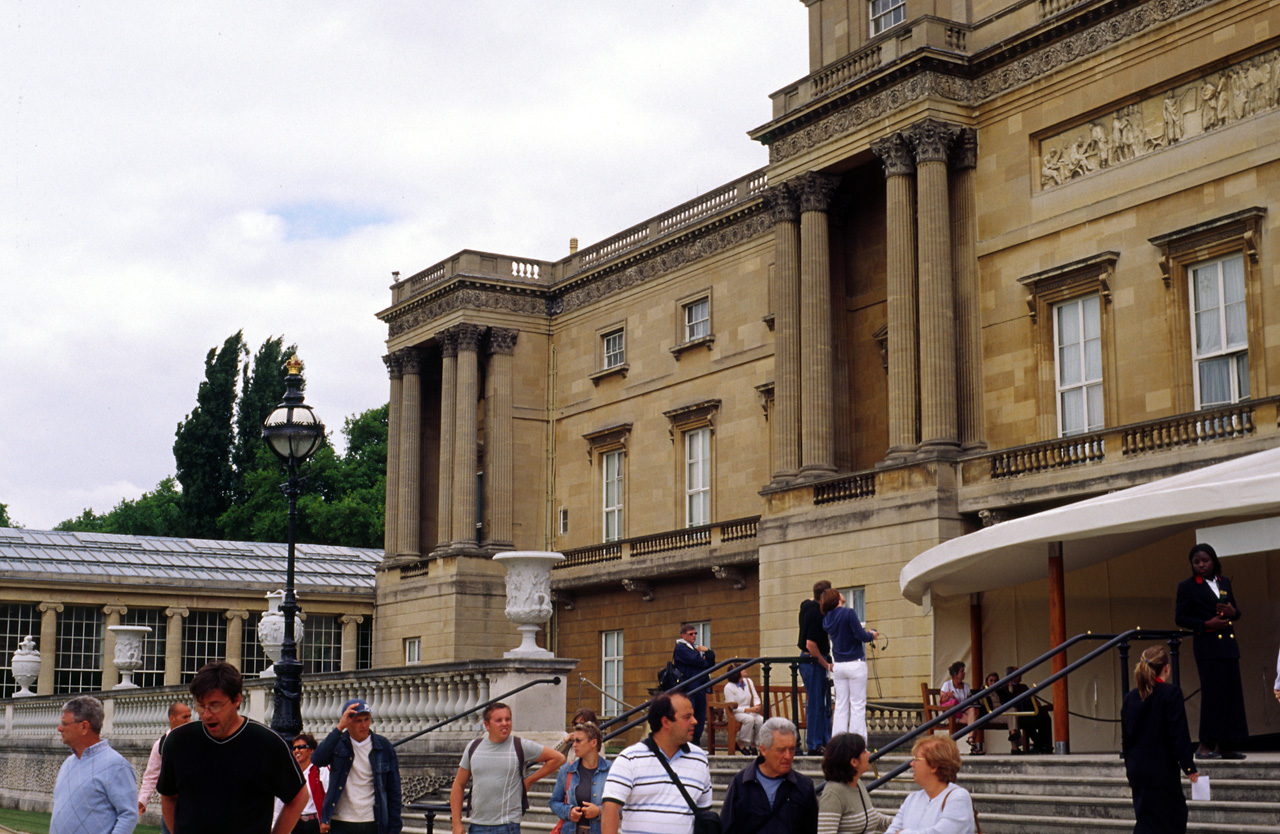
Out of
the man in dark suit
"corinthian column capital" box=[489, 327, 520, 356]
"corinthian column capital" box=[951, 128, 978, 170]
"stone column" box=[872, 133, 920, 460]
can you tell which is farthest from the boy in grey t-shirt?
"corinthian column capital" box=[489, 327, 520, 356]

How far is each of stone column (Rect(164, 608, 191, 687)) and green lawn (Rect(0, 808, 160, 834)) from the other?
36.8 ft

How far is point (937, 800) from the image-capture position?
829cm

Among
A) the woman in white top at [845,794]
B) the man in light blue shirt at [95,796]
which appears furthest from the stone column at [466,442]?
the woman in white top at [845,794]

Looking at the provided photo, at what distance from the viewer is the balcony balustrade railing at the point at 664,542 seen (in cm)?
3597

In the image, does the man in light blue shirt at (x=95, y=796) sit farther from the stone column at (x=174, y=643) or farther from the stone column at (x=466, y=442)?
the stone column at (x=174, y=643)

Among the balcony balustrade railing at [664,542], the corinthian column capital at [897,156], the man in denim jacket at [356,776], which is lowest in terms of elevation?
the man in denim jacket at [356,776]

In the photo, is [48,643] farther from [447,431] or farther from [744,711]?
[744,711]

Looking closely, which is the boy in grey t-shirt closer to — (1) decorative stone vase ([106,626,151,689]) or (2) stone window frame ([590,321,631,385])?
(1) decorative stone vase ([106,626,151,689])

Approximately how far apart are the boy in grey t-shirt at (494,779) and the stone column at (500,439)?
32.7 metres

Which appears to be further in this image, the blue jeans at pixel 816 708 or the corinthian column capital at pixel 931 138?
the corinthian column capital at pixel 931 138

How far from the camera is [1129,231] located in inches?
1051

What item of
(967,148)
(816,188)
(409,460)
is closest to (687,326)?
(816,188)

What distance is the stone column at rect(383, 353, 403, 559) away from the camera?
47938 millimetres

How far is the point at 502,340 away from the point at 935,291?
18.7 meters
